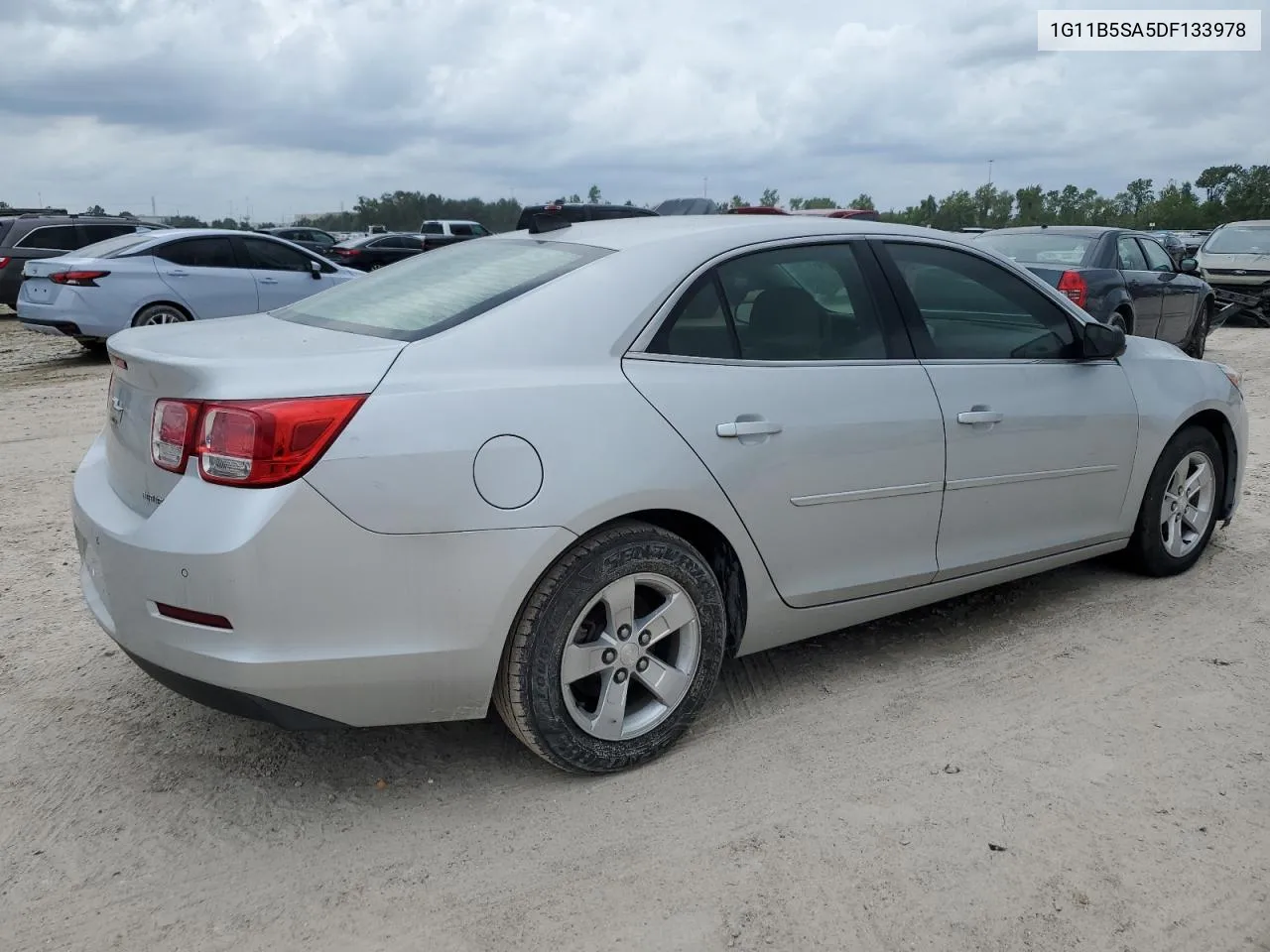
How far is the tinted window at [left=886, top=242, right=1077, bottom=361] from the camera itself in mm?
3867

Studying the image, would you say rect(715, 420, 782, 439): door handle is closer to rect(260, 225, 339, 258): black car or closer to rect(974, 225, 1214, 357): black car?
rect(974, 225, 1214, 357): black car

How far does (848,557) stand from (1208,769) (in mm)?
1209

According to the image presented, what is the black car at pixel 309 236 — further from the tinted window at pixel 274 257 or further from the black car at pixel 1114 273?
the black car at pixel 1114 273

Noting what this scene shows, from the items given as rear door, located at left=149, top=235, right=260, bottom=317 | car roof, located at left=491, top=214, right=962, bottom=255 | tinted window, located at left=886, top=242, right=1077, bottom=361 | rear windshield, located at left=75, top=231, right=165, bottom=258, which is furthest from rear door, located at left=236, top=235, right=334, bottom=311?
tinted window, located at left=886, top=242, right=1077, bottom=361

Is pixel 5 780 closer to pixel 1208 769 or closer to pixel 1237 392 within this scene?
pixel 1208 769

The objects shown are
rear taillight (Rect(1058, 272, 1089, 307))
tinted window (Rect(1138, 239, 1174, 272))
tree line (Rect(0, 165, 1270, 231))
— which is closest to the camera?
rear taillight (Rect(1058, 272, 1089, 307))

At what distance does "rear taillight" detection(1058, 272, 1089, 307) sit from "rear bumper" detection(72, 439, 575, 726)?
8.02 meters

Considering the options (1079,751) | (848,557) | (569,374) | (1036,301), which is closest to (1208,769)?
(1079,751)

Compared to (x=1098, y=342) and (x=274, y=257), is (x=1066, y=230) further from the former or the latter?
(x=274, y=257)

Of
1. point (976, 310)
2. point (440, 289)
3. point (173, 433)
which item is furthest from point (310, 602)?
point (976, 310)

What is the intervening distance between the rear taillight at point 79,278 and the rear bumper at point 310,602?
9424 millimetres

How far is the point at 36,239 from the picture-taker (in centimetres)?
1620

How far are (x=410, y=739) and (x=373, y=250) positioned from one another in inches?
982

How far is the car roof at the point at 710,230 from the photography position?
3.44 meters
